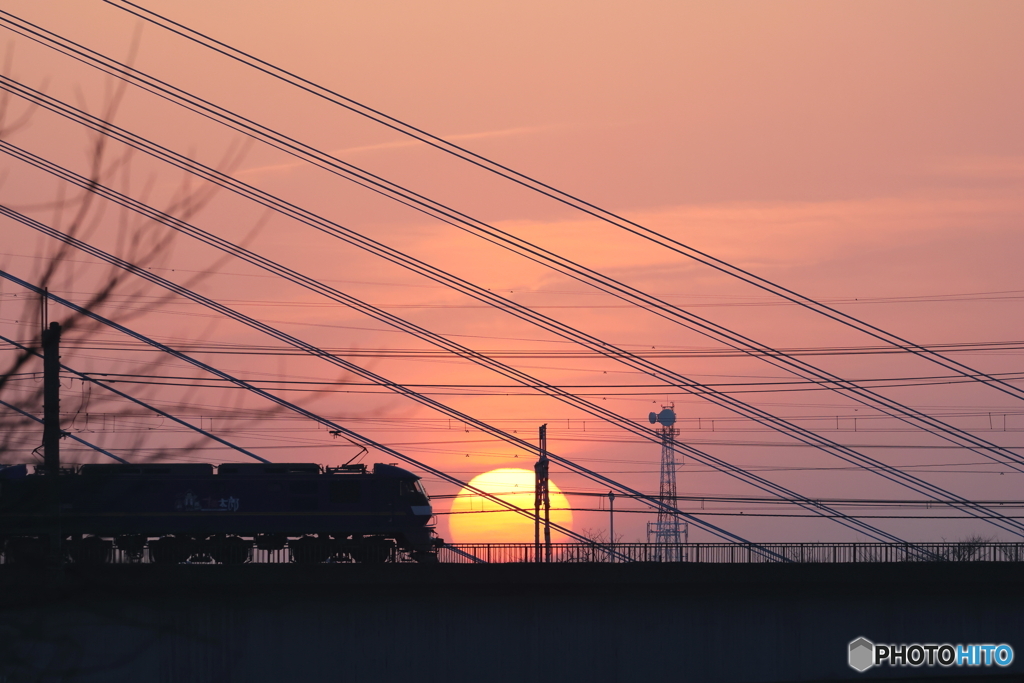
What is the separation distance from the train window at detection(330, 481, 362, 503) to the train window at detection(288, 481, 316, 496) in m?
0.82

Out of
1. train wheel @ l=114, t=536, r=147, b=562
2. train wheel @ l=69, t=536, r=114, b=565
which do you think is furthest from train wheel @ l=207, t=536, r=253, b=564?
train wheel @ l=69, t=536, r=114, b=565

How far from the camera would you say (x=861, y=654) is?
3956 cm

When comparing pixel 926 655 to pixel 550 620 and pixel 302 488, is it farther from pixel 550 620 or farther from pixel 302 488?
pixel 302 488

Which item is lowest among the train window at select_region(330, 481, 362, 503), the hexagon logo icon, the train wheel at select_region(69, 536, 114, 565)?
the hexagon logo icon

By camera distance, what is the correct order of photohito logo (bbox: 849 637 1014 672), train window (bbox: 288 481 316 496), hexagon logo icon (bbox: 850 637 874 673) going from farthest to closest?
train window (bbox: 288 481 316 496)
photohito logo (bbox: 849 637 1014 672)
hexagon logo icon (bbox: 850 637 874 673)

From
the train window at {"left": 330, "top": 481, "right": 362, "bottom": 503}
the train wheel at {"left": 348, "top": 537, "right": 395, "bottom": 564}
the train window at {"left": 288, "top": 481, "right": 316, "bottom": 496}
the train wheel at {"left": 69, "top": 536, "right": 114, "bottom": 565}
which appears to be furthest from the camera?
the train window at {"left": 330, "top": 481, "right": 362, "bottom": 503}

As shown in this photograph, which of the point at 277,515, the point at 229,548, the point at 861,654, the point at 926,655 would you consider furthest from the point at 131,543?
the point at 926,655

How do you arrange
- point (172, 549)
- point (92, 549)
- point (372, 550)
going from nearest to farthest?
point (92, 549), point (172, 549), point (372, 550)

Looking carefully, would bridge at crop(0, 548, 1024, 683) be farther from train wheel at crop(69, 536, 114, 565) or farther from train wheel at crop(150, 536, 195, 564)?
train wheel at crop(150, 536, 195, 564)

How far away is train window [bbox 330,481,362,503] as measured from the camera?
46719 mm

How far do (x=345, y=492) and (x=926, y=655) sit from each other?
2319 cm

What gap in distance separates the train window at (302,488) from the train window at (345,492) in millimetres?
824

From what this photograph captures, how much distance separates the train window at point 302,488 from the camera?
152ft

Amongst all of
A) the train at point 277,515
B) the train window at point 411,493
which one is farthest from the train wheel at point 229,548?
the train window at point 411,493
